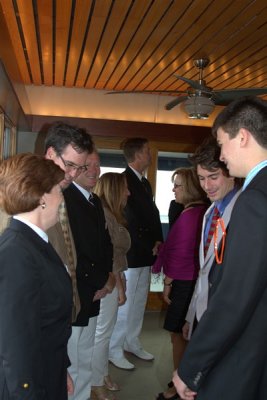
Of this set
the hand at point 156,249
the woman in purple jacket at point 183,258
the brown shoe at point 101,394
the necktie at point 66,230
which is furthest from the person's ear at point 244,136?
the hand at point 156,249

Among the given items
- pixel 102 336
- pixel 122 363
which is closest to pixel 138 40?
pixel 102 336

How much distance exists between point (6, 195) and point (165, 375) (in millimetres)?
2910

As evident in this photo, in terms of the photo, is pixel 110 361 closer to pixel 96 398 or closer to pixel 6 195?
pixel 96 398

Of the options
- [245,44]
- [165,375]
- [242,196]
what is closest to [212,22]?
[245,44]

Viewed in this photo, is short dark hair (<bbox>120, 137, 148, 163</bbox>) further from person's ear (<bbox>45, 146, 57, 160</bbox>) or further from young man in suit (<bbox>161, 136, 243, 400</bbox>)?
person's ear (<bbox>45, 146, 57, 160</bbox>)

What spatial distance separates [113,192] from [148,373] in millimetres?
1666

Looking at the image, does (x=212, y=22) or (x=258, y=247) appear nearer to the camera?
(x=258, y=247)

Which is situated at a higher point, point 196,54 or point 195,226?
point 196,54

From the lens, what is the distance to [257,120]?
147 cm

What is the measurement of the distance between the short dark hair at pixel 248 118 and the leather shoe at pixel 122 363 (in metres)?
3.01

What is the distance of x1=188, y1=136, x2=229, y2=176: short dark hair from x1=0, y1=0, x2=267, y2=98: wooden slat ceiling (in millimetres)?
1283

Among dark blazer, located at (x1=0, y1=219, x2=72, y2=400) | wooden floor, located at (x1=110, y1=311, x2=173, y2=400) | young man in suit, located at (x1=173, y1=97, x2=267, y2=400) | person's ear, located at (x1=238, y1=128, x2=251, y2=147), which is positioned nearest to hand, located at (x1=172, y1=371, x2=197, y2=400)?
young man in suit, located at (x1=173, y1=97, x2=267, y2=400)

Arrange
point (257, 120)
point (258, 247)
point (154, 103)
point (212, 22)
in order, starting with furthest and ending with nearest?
point (154, 103)
point (212, 22)
point (257, 120)
point (258, 247)

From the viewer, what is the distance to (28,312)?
1411 millimetres
